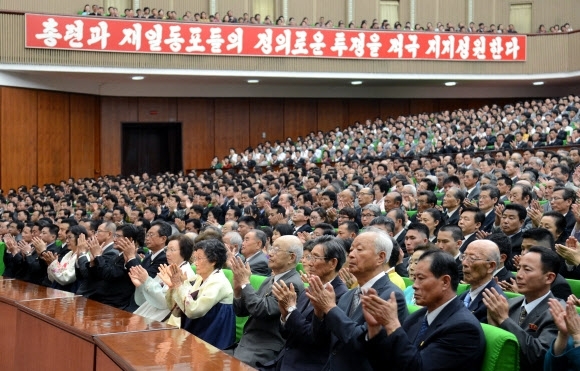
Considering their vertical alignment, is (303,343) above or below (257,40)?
below

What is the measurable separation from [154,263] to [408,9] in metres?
14.3

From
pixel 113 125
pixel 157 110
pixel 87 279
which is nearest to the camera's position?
pixel 87 279

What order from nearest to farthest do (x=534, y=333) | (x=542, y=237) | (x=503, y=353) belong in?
1. (x=503, y=353)
2. (x=534, y=333)
3. (x=542, y=237)

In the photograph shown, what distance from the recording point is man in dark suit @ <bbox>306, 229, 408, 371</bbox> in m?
2.49

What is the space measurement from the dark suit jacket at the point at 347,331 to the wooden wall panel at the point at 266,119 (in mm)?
14425

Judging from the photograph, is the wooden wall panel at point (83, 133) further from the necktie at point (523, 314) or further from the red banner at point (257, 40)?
the necktie at point (523, 314)

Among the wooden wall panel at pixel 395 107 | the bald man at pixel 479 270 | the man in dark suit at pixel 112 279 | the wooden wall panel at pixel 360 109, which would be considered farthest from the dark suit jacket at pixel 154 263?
the wooden wall panel at pixel 395 107

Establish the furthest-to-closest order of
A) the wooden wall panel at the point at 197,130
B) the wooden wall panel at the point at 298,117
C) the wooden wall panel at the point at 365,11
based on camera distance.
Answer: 1. the wooden wall panel at the point at 298,117
2. the wooden wall panel at the point at 365,11
3. the wooden wall panel at the point at 197,130

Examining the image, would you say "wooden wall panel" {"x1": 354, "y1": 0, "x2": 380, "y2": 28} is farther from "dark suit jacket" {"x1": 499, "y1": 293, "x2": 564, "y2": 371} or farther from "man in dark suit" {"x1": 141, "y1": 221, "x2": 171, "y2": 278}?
"dark suit jacket" {"x1": 499, "y1": 293, "x2": 564, "y2": 371}

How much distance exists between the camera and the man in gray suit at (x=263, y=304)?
10.8 ft

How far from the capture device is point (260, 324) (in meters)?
3.46

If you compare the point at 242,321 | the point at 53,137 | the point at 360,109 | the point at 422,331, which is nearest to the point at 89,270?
the point at 242,321

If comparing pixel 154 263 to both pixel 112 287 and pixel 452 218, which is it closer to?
pixel 112 287

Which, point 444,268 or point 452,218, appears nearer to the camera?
point 444,268
